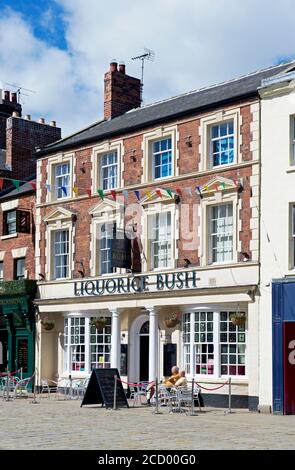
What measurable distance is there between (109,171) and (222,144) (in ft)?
18.7

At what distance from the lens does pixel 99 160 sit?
105 feet

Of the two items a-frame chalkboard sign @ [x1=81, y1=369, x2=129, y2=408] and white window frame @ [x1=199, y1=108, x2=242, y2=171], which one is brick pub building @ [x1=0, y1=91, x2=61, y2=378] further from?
a-frame chalkboard sign @ [x1=81, y1=369, x2=129, y2=408]

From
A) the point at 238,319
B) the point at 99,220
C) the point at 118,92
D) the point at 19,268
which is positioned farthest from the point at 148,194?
the point at 19,268

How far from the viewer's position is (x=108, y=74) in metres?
35.8

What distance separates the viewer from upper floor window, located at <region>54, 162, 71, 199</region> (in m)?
33.2

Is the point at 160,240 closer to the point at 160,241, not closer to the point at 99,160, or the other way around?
the point at 160,241

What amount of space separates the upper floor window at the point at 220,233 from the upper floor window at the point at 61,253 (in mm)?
7313

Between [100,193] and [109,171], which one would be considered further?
[109,171]

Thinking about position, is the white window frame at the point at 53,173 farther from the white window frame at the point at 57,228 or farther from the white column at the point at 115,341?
the white column at the point at 115,341

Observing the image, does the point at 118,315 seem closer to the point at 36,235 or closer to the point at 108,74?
the point at 36,235

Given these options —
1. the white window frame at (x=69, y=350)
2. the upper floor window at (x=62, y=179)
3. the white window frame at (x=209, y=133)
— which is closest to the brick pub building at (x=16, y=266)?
the upper floor window at (x=62, y=179)

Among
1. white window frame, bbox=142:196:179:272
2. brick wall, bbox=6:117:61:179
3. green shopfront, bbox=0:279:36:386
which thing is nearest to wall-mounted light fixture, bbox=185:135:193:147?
white window frame, bbox=142:196:179:272

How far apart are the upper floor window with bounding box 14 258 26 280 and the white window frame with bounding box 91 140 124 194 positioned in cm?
588
